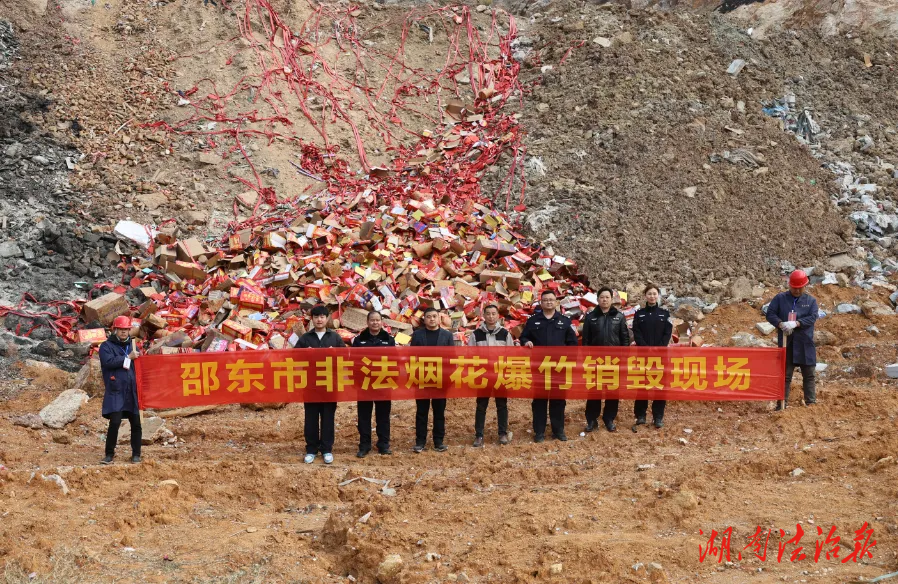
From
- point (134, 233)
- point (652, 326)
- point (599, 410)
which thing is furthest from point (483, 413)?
point (134, 233)

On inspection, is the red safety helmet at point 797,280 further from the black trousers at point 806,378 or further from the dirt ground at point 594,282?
the dirt ground at point 594,282

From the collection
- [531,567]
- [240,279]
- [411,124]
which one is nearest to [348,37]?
[411,124]

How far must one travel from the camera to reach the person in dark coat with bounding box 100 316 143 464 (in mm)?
7742

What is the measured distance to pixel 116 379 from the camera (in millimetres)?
7758

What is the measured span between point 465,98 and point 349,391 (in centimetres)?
982

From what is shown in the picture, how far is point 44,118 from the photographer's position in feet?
49.7

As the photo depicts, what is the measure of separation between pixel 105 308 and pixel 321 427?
4.96m

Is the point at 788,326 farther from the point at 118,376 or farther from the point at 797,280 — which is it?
the point at 118,376

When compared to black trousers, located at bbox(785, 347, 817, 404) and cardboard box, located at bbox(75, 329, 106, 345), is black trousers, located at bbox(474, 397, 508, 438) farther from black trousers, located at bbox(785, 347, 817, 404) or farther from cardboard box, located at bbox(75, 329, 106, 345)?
cardboard box, located at bbox(75, 329, 106, 345)

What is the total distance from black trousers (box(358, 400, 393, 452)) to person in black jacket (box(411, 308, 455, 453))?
301mm

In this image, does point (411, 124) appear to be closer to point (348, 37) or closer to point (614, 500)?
point (348, 37)

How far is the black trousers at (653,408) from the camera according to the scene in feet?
28.9

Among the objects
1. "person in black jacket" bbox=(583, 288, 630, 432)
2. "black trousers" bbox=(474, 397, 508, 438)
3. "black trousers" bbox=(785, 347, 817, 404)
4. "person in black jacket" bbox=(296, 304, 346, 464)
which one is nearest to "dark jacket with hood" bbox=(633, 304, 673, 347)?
"person in black jacket" bbox=(583, 288, 630, 432)

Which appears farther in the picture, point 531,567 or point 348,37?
point 348,37
